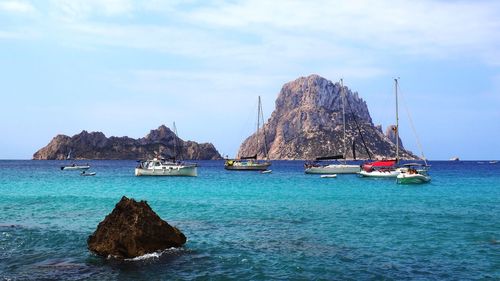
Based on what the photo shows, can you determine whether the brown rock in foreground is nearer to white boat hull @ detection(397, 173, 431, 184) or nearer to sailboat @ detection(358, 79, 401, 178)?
white boat hull @ detection(397, 173, 431, 184)

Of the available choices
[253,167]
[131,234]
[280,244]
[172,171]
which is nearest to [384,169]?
[172,171]

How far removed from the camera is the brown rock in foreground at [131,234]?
19069 millimetres

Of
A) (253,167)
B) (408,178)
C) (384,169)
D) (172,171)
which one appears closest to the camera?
(408,178)

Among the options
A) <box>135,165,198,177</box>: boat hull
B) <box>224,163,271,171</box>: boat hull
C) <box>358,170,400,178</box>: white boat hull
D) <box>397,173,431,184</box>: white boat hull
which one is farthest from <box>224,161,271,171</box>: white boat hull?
<box>397,173,431,184</box>: white boat hull

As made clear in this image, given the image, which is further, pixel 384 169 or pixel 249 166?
pixel 249 166

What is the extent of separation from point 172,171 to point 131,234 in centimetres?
7954

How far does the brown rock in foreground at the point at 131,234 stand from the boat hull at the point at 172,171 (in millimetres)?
77190

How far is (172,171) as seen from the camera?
98.0 metres

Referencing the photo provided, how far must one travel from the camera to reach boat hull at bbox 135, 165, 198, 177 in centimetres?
9756

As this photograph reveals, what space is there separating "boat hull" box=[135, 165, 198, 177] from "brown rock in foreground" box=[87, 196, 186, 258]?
77190 mm

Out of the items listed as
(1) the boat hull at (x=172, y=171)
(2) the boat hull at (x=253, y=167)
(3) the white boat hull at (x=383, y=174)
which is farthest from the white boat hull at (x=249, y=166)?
(3) the white boat hull at (x=383, y=174)

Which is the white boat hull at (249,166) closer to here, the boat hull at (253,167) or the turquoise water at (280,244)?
the boat hull at (253,167)

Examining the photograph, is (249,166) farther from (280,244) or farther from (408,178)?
(280,244)

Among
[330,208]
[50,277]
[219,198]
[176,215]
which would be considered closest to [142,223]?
[50,277]
